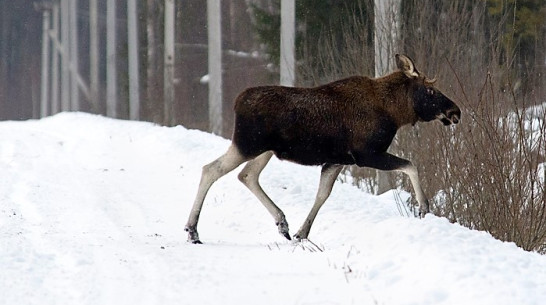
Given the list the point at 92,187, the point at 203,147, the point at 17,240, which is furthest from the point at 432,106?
the point at 203,147

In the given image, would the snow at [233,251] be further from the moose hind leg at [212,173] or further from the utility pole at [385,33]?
the utility pole at [385,33]

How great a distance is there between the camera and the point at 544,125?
28.1ft

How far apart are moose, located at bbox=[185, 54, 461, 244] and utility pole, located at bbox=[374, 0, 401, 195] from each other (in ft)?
11.0

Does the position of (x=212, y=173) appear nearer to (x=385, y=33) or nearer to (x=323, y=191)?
(x=323, y=191)

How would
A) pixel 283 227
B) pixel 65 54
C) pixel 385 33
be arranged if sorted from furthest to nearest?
1. pixel 65 54
2. pixel 385 33
3. pixel 283 227

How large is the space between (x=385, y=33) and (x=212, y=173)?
14.0 ft

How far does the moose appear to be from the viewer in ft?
28.9

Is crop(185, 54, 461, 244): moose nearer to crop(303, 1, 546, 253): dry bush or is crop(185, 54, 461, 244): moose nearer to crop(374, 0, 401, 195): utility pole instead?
crop(303, 1, 546, 253): dry bush

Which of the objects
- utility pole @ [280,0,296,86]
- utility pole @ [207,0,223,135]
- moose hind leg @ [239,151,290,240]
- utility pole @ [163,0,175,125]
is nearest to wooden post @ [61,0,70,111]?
utility pole @ [163,0,175,125]

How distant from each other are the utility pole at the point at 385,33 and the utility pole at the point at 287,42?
5314 mm

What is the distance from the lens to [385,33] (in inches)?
503

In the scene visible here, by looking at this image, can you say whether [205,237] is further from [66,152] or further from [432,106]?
[66,152]

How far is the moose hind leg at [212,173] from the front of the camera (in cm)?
908

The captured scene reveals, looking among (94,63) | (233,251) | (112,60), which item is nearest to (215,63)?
(112,60)
